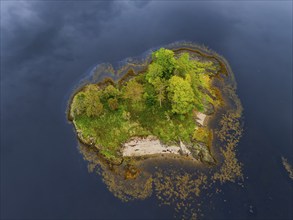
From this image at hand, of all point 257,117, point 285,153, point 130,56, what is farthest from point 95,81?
point 285,153

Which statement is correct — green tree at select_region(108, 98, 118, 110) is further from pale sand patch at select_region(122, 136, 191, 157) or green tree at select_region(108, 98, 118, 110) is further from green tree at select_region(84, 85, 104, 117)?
pale sand patch at select_region(122, 136, 191, 157)

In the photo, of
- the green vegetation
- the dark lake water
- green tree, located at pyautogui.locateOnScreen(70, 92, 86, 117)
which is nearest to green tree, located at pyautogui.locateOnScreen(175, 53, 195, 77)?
the green vegetation

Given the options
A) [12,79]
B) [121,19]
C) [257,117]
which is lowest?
[257,117]

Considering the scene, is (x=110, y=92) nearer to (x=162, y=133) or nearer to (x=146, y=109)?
(x=146, y=109)

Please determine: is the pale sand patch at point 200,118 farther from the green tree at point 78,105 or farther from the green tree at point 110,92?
the green tree at point 78,105

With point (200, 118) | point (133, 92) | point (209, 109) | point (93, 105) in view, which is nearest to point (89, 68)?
point (93, 105)

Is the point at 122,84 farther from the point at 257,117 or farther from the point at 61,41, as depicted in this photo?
the point at 257,117
